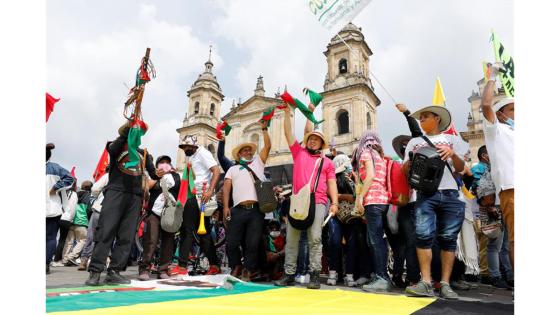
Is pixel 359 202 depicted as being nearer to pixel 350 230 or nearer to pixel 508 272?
pixel 350 230

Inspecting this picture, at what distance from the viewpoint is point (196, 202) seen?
14.6ft

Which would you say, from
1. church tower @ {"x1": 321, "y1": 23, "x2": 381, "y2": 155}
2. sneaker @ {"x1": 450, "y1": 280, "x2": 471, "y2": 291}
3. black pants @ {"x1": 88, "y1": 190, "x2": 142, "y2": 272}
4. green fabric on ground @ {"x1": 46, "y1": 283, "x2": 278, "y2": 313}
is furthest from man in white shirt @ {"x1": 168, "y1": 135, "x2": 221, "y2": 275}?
church tower @ {"x1": 321, "y1": 23, "x2": 381, "y2": 155}

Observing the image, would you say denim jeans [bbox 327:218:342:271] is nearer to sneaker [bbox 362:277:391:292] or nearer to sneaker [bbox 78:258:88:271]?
sneaker [bbox 362:277:391:292]

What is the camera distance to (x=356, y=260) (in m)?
4.36

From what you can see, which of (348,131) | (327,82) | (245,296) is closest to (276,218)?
(245,296)

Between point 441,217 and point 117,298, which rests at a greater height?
point 441,217

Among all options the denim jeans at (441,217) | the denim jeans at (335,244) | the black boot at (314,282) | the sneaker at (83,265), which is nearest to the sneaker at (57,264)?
the sneaker at (83,265)

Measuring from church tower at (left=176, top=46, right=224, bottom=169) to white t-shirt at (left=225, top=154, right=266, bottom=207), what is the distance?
28581 mm

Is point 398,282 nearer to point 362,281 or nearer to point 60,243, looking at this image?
point 362,281

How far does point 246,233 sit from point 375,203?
1567 millimetres

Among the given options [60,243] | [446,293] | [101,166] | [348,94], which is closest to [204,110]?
[348,94]

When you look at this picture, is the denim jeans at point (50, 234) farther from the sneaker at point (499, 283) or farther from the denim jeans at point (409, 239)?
the sneaker at point (499, 283)

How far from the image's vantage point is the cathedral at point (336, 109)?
25.3m

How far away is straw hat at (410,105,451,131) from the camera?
11.0 feet
